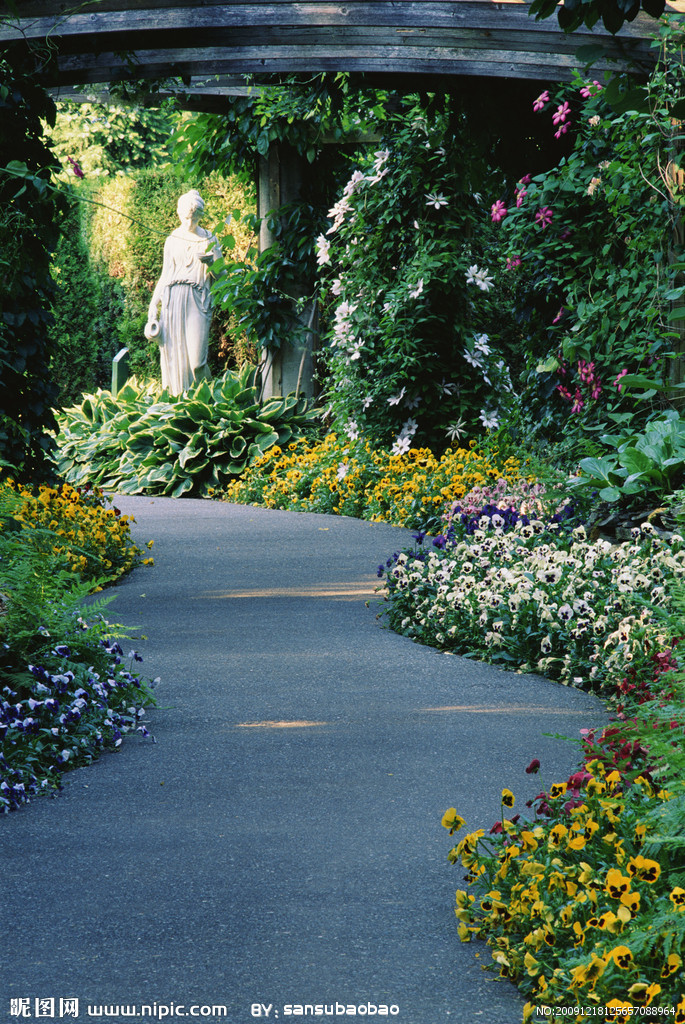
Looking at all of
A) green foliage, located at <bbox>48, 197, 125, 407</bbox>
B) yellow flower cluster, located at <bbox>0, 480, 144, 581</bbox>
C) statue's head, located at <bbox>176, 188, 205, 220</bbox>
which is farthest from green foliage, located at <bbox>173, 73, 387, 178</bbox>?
green foliage, located at <bbox>48, 197, 125, 407</bbox>

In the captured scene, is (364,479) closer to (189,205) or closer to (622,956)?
(189,205)

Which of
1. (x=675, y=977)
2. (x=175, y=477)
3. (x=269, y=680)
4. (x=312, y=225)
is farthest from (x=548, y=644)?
(x=312, y=225)

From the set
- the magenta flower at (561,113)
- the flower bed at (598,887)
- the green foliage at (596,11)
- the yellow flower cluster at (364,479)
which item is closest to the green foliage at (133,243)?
the yellow flower cluster at (364,479)

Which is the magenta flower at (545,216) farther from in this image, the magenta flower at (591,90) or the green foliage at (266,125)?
the green foliage at (266,125)

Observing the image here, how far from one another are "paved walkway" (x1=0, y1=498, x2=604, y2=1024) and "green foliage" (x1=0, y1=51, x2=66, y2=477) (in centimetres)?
180

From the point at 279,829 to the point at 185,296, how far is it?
10.1 metres

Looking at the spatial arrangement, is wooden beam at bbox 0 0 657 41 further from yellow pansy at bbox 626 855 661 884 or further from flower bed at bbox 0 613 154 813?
yellow pansy at bbox 626 855 661 884

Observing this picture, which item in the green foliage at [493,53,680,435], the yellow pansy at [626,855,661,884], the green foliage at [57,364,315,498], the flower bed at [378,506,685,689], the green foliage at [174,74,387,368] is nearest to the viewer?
the yellow pansy at [626,855,661,884]

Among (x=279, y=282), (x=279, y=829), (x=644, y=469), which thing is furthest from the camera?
(x=279, y=282)

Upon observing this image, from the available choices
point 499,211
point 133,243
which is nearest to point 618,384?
point 499,211

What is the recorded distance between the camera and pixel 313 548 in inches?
280

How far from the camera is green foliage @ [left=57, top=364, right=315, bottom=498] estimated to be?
1077cm

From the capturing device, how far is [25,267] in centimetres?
584

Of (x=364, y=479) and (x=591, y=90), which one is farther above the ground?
(x=591, y=90)
